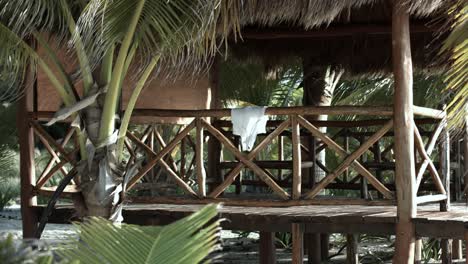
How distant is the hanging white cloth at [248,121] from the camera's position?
253 inches

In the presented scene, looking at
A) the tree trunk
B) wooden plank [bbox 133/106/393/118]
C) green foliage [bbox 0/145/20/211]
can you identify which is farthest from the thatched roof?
green foliage [bbox 0/145/20/211]

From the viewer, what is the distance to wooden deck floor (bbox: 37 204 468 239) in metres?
5.80

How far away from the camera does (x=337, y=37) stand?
9336mm

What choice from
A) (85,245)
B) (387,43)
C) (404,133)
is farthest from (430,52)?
(85,245)

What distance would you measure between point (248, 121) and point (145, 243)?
14.3ft

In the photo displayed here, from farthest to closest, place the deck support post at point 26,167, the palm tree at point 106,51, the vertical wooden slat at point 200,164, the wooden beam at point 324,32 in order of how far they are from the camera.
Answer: the wooden beam at point 324,32
the deck support post at point 26,167
the vertical wooden slat at point 200,164
the palm tree at point 106,51

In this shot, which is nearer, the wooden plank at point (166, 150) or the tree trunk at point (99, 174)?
the tree trunk at point (99, 174)

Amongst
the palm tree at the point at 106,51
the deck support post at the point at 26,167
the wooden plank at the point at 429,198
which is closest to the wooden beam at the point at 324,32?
the wooden plank at the point at 429,198

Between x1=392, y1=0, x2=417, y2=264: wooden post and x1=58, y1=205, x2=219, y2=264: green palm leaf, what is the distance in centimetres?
390

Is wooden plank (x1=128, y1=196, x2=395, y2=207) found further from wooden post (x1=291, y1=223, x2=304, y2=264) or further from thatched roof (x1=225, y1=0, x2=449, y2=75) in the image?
thatched roof (x1=225, y1=0, x2=449, y2=75)

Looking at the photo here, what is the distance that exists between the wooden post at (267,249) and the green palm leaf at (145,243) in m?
6.25

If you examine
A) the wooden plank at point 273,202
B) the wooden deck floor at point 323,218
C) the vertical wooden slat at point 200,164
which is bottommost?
the wooden deck floor at point 323,218

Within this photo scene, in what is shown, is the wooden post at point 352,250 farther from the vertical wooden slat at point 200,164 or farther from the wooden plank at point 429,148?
the vertical wooden slat at point 200,164

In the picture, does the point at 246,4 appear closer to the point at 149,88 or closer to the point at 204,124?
the point at 204,124
